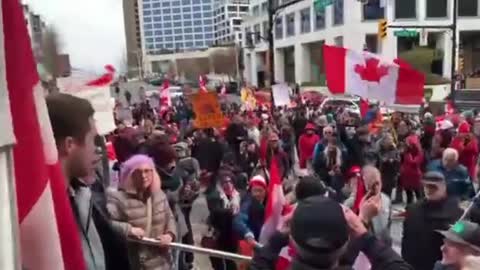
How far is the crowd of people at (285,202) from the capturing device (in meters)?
2.31

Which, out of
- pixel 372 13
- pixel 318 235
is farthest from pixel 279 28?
pixel 318 235

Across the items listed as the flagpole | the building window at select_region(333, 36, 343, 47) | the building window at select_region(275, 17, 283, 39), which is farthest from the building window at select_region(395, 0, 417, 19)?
the flagpole

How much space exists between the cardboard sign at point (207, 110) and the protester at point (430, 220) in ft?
25.8

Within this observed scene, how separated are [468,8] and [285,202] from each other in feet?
211

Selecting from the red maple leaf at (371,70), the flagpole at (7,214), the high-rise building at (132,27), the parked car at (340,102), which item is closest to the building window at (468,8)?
the parked car at (340,102)

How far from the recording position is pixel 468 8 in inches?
2552

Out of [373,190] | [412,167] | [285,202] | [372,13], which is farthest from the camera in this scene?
[372,13]

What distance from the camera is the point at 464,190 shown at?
8.44m

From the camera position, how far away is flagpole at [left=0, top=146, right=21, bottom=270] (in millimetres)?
1364

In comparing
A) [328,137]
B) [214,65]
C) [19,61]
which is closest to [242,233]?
[19,61]

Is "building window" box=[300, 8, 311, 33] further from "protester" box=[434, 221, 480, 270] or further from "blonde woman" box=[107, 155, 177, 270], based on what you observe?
"protester" box=[434, 221, 480, 270]

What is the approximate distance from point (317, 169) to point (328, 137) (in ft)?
1.88

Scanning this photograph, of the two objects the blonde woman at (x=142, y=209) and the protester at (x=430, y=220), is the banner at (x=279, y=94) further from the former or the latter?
the blonde woman at (x=142, y=209)

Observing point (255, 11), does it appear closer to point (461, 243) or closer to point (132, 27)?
point (132, 27)
